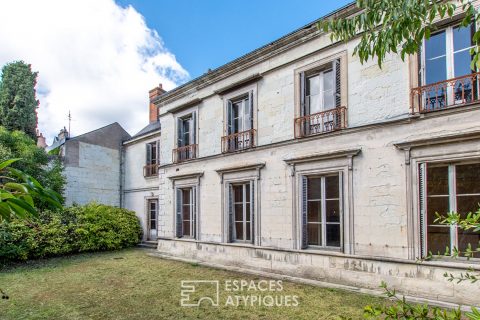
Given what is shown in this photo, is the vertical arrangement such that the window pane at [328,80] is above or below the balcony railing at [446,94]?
above

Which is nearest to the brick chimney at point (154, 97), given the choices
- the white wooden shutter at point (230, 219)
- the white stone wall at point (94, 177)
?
the white stone wall at point (94, 177)

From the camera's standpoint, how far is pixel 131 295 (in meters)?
6.38

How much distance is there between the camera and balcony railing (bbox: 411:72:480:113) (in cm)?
548

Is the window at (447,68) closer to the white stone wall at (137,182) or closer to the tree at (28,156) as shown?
the white stone wall at (137,182)

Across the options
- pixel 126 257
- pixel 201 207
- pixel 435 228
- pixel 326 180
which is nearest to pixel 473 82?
pixel 435 228

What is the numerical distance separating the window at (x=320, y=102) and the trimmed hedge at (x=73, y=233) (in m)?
8.00

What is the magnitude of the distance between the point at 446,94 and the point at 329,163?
2574mm

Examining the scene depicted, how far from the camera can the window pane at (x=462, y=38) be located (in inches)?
223

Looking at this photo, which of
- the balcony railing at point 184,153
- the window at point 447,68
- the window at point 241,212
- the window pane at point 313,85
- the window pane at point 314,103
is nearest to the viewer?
the window at point 447,68

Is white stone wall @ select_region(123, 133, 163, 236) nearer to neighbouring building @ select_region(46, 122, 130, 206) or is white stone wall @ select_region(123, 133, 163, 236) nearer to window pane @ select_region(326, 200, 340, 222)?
neighbouring building @ select_region(46, 122, 130, 206)

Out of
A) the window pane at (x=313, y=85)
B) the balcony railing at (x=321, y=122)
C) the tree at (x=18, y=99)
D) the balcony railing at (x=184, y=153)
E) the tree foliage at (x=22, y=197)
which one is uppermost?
the tree at (x=18, y=99)

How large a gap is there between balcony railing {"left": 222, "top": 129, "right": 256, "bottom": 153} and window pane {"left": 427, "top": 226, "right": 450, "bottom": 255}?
15.5 feet

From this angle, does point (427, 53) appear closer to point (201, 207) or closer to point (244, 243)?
point (244, 243)

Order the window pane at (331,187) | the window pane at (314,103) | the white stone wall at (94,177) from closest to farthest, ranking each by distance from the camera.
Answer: the window pane at (331,187), the window pane at (314,103), the white stone wall at (94,177)
